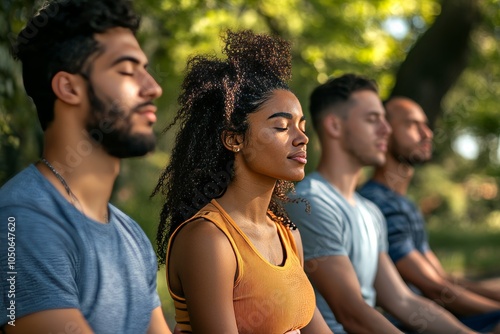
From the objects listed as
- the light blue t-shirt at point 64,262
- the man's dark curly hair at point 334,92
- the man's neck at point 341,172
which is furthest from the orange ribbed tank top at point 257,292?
the man's dark curly hair at point 334,92

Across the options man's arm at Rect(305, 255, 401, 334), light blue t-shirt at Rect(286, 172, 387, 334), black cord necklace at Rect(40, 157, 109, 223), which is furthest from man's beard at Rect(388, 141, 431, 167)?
black cord necklace at Rect(40, 157, 109, 223)

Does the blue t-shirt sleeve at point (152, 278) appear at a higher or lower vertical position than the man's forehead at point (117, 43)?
lower

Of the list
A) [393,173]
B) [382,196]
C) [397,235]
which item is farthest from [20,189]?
[393,173]

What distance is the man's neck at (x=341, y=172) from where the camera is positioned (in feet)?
16.0

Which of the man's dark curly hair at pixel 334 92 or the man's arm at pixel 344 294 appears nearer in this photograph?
the man's arm at pixel 344 294

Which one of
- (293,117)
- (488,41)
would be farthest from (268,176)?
(488,41)

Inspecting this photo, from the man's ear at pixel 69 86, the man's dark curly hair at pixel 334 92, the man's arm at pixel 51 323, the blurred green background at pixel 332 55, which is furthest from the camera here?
the blurred green background at pixel 332 55

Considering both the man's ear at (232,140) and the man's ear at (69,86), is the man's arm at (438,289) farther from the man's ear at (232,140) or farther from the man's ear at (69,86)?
the man's ear at (69,86)

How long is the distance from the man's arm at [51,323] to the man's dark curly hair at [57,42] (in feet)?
1.93

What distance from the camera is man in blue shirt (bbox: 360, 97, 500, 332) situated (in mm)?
5574

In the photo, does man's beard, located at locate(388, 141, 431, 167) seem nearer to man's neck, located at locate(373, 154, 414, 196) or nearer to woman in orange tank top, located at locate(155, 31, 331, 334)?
man's neck, located at locate(373, 154, 414, 196)

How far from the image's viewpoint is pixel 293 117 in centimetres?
338

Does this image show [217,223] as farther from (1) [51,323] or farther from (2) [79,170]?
(1) [51,323]

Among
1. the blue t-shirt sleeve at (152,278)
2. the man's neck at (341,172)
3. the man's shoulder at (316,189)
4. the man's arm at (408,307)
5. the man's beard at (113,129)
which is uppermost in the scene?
the man's beard at (113,129)
